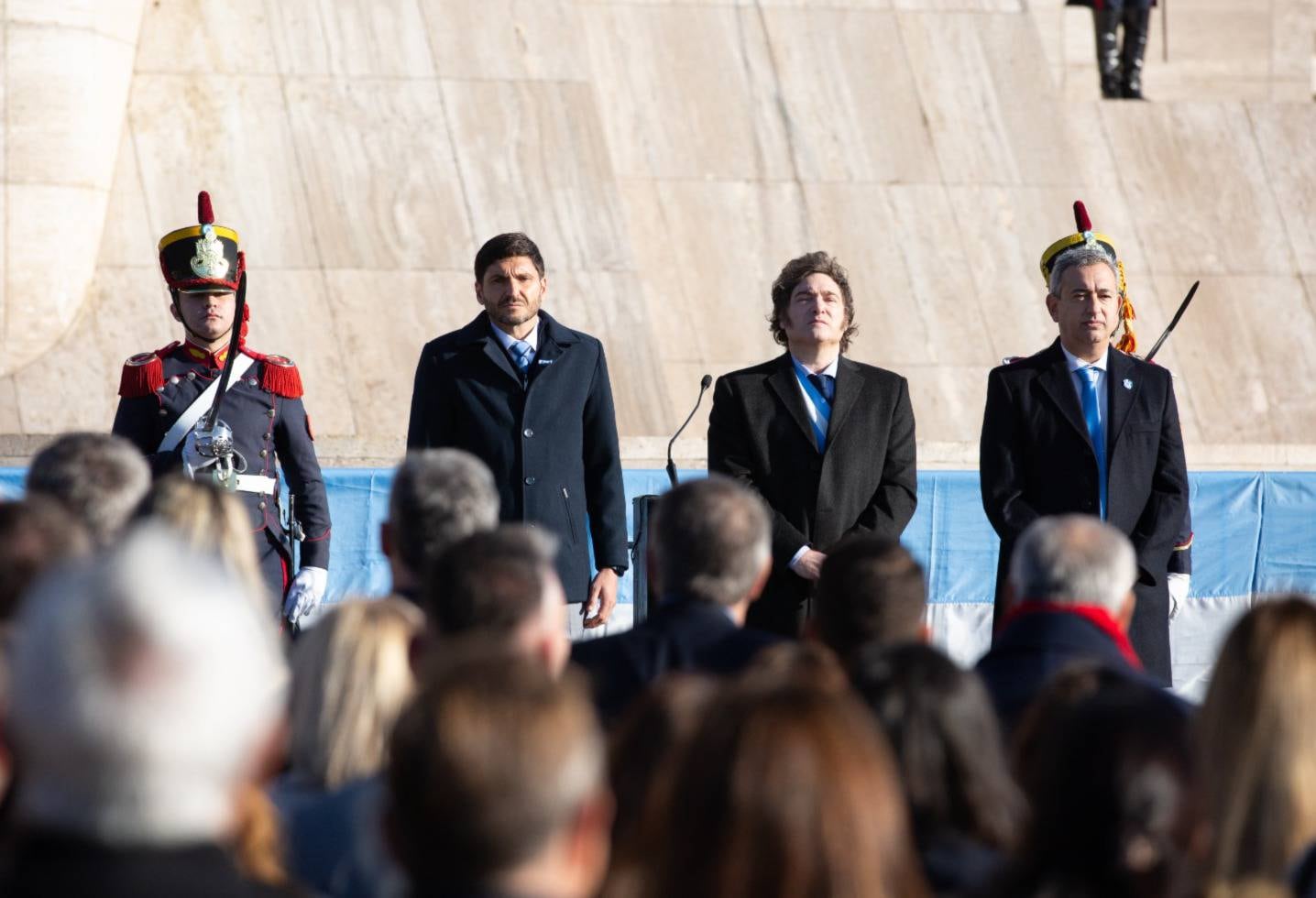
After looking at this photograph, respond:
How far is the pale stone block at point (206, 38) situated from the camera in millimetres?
11055

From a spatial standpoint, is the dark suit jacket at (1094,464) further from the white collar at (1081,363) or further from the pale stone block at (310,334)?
the pale stone block at (310,334)

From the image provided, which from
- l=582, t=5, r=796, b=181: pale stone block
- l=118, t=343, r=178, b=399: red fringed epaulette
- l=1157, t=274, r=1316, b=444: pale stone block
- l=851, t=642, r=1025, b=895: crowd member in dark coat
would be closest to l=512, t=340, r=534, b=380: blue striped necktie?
l=118, t=343, r=178, b=399: red fringed epaulette

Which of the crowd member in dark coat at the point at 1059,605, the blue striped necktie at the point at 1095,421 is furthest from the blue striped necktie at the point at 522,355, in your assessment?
the crowd member in dark coat at the point at 1059,605

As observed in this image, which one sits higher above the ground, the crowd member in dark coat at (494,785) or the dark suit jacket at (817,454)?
the dark suit jacket at (817,454)

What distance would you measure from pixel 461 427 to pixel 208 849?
4.51 meters

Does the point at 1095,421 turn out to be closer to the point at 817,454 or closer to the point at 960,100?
the point at 817,454

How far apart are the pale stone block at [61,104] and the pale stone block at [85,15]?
4 centimetres

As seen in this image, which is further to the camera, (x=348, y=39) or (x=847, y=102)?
(x=847, y=102)

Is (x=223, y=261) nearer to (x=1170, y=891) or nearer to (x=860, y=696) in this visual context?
(x=860, y=696)

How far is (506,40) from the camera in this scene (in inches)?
460

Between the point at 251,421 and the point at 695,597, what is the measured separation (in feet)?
9.27

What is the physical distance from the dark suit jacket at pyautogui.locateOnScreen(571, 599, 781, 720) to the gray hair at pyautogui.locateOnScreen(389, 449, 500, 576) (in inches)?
17.4

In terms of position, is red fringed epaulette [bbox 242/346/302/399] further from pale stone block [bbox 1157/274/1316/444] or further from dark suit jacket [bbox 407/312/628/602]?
pale stone block [bbox 1157/274/1316/444]

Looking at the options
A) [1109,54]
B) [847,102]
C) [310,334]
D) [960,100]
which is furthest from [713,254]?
Result: [1109,54]
